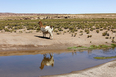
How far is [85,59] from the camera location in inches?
488

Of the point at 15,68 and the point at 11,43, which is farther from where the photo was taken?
the point at 11,43

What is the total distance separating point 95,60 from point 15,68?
5671mm

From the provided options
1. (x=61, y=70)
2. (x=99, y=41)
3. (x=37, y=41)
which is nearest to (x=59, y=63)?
(x=61, y=70)

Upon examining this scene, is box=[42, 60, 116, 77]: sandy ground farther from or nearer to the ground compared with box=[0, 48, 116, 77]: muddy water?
farther from the ground

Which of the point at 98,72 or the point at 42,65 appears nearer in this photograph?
the point at 98,72

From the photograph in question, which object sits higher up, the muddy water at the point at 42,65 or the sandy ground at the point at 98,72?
the sandy ground at the point at 98,72

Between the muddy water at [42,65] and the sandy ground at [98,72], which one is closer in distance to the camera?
the sandy ground at [98,72]

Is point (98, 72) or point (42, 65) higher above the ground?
point (98, 72)

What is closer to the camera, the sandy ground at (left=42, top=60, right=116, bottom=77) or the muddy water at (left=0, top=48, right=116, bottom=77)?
the sandy ground at (left=42, top=60, right=116, bottom=77)

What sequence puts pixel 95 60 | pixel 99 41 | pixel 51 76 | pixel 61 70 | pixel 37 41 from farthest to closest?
pixel 99 41
pixel 37 41
pixel 95 60
pixel 61 70
pixel 51 76

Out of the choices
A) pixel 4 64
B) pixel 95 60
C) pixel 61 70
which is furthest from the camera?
pixel 95 60

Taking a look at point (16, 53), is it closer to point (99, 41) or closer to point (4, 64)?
point (4, 64)

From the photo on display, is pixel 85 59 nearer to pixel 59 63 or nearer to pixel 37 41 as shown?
pixel 59 63

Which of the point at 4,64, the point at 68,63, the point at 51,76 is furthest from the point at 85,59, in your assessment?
the point at 4,64
